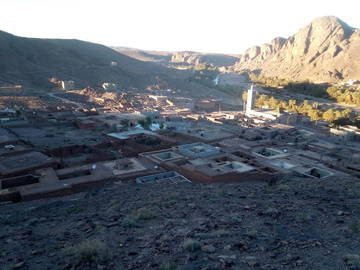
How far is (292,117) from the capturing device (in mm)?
41062

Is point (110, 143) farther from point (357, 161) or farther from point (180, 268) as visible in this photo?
point (180, 268)

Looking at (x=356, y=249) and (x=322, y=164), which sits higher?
(x=356, y=249)

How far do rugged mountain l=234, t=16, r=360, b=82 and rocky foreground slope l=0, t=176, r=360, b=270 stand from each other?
83541mm

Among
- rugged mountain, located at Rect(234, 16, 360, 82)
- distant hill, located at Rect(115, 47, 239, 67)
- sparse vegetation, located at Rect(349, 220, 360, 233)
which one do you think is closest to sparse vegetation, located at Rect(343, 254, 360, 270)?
sparse vegetation, located at Rect(349, 220, 360, 233)

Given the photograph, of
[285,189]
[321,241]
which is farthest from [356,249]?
[285,189]

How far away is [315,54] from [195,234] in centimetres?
11003

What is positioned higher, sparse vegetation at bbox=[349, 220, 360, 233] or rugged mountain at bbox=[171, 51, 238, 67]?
rugged mountain at bbox=[171, 51, 238, 67]

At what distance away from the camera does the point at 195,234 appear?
19.3 ft

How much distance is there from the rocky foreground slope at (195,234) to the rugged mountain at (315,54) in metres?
83.5

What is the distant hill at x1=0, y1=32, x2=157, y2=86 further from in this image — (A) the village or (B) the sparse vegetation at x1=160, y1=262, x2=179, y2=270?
(B) the sparse vegetation at x1=160, y1=262, x2=179, y2=270

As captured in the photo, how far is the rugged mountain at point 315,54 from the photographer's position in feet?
283

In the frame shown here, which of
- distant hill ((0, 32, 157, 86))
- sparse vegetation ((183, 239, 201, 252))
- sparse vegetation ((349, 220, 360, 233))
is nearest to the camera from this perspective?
sparse vegetation ((183, 239, 201, 252))

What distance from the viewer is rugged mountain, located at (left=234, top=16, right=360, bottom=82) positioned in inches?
3398

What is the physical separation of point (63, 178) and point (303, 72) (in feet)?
307
